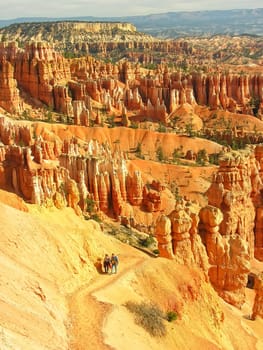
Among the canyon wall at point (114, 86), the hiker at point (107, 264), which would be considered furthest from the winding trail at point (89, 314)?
the canyon wall at point (114, 86)

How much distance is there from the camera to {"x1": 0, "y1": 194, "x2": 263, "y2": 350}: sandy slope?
54.3 ft

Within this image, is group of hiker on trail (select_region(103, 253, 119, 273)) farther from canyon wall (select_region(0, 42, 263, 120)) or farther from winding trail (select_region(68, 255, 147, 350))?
canyon wall (select_region(0, 42, 263, 120))

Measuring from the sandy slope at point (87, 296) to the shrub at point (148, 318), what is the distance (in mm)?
226

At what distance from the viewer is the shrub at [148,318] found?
18.9 metres

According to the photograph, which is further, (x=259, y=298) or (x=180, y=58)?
(x=180, y=58)

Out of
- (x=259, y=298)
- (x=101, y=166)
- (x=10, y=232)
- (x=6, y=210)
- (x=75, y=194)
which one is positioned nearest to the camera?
(x=10, y=232)

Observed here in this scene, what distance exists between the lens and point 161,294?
2122cm

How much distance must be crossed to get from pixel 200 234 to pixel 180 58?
459 feet

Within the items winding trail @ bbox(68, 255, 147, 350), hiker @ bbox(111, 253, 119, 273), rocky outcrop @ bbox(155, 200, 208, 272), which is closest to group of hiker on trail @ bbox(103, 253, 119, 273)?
hiker @ bbox(111, 253, 119, 273)

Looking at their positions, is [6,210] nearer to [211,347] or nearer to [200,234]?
[211,347]

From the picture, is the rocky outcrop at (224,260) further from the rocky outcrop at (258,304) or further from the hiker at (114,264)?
the hiker at (114,264)

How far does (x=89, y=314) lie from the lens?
1838cm

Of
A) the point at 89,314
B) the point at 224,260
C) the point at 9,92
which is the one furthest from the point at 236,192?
the point at 9,92

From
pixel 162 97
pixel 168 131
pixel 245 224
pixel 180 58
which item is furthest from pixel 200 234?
pixel 180 58
